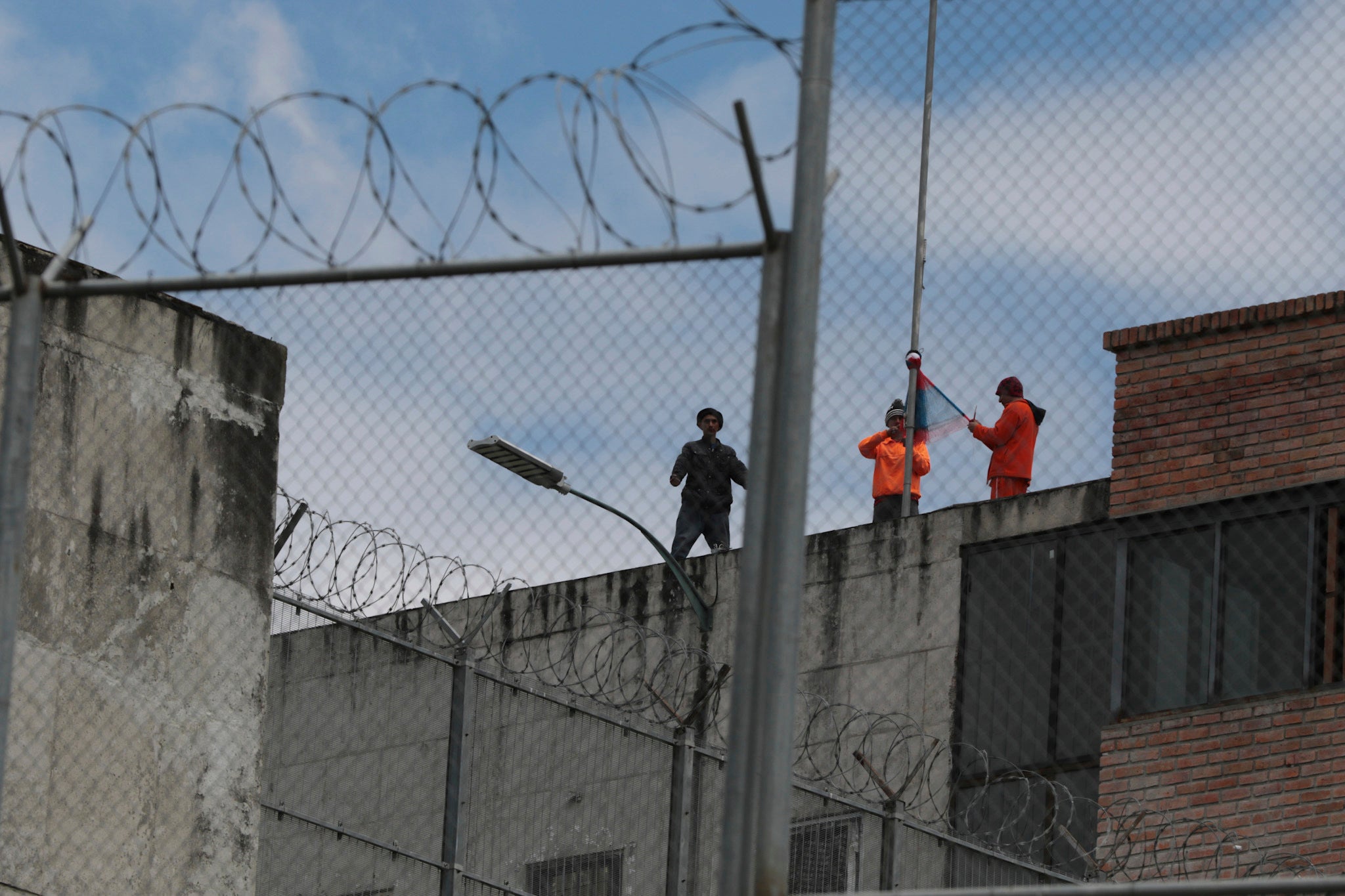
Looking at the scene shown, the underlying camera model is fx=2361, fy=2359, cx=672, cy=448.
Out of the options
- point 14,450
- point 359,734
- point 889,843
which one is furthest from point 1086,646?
point 14,450

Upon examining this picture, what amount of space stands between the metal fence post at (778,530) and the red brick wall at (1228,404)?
962cm

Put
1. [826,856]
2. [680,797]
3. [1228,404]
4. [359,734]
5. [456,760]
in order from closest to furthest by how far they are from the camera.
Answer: [456,760] → [680,797] → [1228,404] → [826,856] → [359,734]

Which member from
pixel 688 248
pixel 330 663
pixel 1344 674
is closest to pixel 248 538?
pixel 688 248

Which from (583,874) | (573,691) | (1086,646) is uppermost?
(1086,646)

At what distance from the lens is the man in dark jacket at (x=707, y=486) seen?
18312mm

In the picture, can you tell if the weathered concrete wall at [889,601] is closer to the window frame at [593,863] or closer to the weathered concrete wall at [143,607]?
the window frame at [593,863]

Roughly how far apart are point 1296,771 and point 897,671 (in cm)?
390

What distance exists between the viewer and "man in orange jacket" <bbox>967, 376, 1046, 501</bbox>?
55.8 feet

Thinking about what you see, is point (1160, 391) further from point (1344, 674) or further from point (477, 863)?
point (477, 863)

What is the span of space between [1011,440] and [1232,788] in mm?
3651

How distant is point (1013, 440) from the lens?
57.6 feet

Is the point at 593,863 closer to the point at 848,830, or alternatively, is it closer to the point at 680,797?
the point at 848,830

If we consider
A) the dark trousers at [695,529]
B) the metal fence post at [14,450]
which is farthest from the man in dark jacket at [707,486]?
the metal fence post at [14,450]

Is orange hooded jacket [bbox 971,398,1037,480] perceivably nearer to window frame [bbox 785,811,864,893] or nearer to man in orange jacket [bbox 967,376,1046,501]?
man in orange jacket [bbox 967,376,1046,501]
